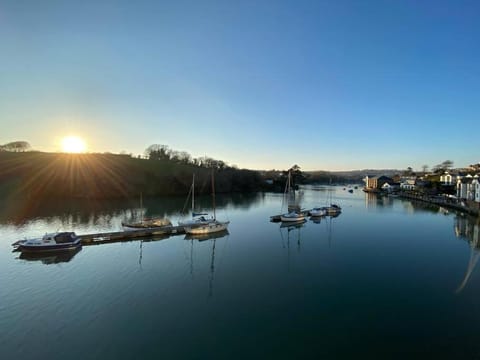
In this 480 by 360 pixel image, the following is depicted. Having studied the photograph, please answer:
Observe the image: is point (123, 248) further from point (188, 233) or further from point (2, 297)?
point (2, 297)

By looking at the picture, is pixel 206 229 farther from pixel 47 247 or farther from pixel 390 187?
pixel 390 187

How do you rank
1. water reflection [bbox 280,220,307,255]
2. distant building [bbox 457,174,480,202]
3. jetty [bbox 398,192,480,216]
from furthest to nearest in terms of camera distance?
distant building [bbox 457,174,480,202], jetty [bbox 398,192,480,216], water reflection [bbox 280,220,307,255]

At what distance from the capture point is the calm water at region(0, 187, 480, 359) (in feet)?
25.7

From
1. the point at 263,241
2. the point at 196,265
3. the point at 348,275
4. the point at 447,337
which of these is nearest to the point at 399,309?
the point at 447,337

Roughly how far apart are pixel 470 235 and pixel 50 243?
35235mm

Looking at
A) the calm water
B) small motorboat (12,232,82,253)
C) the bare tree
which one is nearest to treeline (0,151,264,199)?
the bare tree

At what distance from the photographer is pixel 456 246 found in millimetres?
20531

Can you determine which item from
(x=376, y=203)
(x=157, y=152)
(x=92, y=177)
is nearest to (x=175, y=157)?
(x=157, y=152)

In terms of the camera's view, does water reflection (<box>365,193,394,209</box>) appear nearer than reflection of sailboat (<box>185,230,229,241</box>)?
No

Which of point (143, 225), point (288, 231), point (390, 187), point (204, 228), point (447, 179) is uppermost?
point (447, 179)

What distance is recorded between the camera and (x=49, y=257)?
16078 millimetres

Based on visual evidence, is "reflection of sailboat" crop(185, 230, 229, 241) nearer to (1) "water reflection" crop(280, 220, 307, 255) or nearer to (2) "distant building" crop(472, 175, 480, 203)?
(1) "water reflection" crop(280, 220, 307, 255)

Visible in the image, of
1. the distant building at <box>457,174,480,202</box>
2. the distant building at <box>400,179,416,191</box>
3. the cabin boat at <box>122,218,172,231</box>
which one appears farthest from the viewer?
the distant building at <box>400,179,416,191</box>

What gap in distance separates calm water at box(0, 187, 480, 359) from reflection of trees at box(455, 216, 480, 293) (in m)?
0.19
